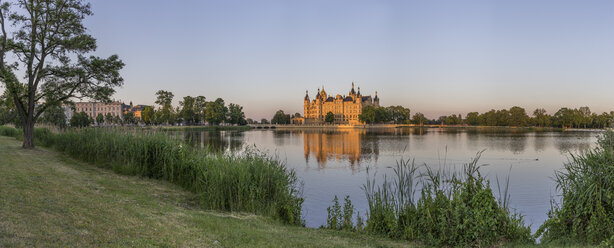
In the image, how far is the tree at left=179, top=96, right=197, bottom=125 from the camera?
101m

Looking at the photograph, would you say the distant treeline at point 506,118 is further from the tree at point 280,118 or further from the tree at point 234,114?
the tree at point 234,114

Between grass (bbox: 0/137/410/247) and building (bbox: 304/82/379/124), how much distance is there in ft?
550

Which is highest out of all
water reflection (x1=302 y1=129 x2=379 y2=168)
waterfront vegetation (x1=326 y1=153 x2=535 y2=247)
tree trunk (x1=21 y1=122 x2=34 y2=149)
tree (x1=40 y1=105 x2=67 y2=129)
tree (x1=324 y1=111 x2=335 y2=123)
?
tree (x1=324 y1=111 x2=335 y2=123)

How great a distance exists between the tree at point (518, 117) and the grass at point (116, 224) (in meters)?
163

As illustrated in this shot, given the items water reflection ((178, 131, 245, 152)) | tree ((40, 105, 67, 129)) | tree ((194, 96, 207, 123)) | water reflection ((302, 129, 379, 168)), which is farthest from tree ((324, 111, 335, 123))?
tree ((40, 105, 67, 129))

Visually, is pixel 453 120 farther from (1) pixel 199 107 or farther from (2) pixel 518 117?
(1) pixel 199 107

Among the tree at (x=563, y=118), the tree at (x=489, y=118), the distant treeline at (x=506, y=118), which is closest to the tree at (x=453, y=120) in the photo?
the distant treeline at (x=506, y=118)

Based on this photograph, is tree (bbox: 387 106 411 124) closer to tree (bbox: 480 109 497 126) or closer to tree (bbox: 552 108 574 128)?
tree (bbox: 480 109 497 126)

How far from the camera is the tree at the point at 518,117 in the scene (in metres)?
144

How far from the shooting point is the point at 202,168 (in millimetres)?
11375

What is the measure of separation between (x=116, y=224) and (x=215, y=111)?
336 feet

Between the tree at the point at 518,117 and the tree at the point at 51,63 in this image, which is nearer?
the tree at the point at 51,63

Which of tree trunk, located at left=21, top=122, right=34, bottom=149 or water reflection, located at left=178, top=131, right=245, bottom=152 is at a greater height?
tree trunk, located at left=21, top=122, right=34, bottom=149

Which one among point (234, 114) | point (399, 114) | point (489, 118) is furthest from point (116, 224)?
point (399, 114)
